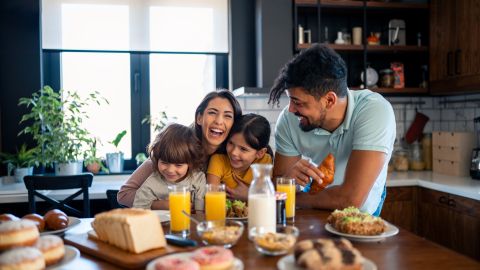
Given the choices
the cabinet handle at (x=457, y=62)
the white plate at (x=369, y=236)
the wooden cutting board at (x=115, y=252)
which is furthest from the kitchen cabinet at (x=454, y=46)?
the wooden cutting board at (x=115, y=252)

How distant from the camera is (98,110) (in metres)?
4.08

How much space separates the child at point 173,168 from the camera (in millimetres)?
2045

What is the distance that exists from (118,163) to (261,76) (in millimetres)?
1523

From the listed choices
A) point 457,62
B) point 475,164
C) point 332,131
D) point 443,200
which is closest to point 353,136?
point 332,131

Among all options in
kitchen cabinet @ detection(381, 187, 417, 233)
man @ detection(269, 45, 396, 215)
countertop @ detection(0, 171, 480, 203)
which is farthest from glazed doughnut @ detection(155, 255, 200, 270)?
kitchen cabinet @ detection(381, 187, 417, 233)

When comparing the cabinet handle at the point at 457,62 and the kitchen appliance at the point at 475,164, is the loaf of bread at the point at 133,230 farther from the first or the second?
the cabinet handle at the point at 457,62

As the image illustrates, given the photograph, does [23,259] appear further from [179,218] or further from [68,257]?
[179,218]

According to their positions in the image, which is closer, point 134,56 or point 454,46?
point 454,46

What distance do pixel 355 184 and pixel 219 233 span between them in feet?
2.45

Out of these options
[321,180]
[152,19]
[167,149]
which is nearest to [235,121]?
[167,149]

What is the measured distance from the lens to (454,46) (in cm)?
349

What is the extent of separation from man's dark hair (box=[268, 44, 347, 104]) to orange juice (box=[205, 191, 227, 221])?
683 millimetres

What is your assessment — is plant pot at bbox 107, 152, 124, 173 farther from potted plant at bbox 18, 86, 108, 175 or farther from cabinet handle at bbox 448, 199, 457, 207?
cabinet handle at bbox 448, 199, 457, 207

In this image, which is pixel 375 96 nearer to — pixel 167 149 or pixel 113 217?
pixel 167 149
